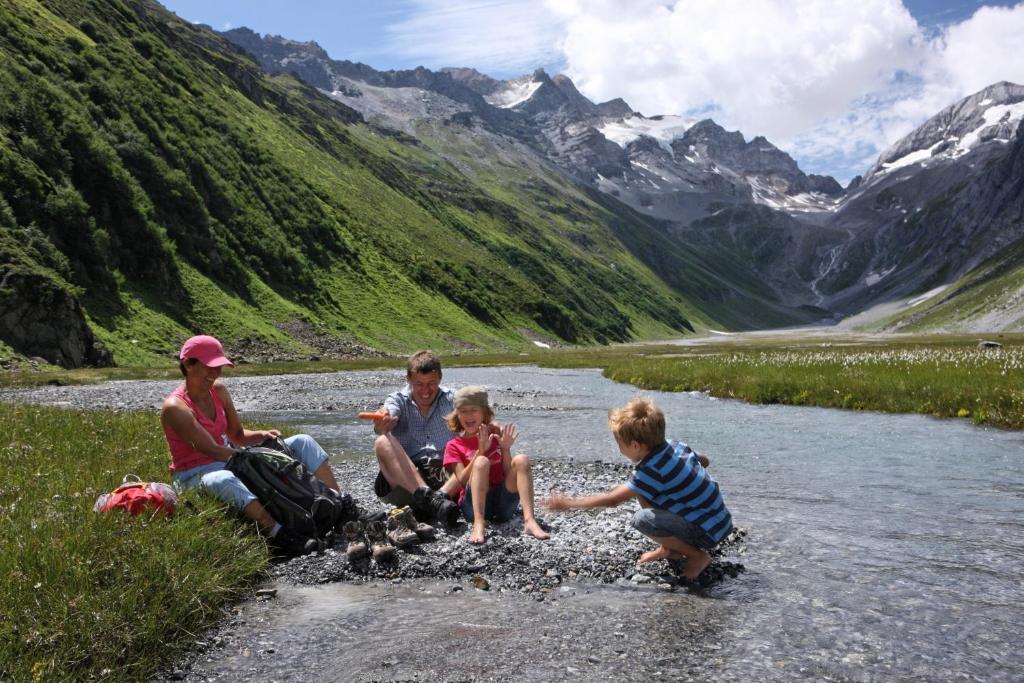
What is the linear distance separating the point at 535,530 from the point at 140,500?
5.30 metres

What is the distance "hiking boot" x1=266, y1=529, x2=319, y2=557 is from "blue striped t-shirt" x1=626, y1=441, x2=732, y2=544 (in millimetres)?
4745

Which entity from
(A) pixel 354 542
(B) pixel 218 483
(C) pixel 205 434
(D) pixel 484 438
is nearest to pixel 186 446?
(C) pixel 205 434

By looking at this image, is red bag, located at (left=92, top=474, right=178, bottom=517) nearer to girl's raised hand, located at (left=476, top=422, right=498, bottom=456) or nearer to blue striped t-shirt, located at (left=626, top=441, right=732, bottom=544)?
girl's raised hand, located at (left=476, top=422, right=498, bottom=456)

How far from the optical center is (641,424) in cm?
921

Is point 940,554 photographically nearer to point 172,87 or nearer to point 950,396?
point 950,396

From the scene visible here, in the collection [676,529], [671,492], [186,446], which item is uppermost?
[186,446]

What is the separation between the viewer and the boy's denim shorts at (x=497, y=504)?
11.5 m

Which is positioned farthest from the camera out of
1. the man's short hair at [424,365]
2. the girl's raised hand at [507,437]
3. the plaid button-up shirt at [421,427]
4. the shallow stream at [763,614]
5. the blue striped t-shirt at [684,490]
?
the plaid button-up shirt at [421,427]

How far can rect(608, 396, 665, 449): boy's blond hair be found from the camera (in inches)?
362

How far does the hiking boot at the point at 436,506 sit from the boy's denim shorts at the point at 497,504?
27cm

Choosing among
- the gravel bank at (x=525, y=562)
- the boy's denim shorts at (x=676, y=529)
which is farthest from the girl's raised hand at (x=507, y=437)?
the boy's denim shorts at (x=676, y=529)

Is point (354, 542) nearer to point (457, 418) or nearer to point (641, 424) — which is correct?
point (457, 418)

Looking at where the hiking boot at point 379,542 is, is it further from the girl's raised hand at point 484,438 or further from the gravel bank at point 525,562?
the girl's raised hand at point 484,438

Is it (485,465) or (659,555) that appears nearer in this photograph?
(659,555)
